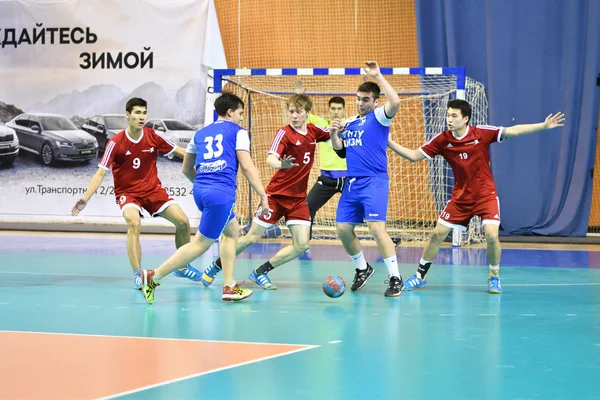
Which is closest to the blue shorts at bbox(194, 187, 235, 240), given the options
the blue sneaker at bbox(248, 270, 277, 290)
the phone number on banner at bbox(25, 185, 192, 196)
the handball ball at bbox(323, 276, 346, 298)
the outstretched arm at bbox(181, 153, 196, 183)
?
the outstretched arm at bbox(181, 153, 196, 183)

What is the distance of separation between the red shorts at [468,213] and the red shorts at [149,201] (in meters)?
2.53

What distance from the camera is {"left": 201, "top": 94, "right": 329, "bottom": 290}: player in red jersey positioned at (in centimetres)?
762

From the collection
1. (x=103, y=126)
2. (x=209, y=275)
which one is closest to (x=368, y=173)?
(x=209, y=275)

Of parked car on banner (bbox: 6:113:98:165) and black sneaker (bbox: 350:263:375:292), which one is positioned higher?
parked car on banner (bbox: 6:113:98:165)

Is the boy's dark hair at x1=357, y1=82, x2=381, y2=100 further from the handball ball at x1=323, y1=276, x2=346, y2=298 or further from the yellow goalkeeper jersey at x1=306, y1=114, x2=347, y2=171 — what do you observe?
the yellow goalkeeper jersey at x1=306, y1=114, x2=347, y2=171

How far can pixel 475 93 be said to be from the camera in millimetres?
13148

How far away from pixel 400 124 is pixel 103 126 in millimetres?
4964

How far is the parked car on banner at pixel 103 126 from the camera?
14.6m

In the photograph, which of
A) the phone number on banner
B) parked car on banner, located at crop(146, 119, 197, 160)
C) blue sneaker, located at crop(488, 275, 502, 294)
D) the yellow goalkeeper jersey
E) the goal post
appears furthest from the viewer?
the phone number on banner

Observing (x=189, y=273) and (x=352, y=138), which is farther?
(x=189, y=273)

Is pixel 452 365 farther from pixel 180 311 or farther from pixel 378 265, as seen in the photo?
pixel 378 265

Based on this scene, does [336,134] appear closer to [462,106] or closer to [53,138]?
[462,106]

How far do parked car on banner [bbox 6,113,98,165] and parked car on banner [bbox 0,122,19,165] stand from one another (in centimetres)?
13

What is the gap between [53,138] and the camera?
48.7ft
